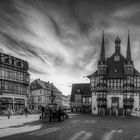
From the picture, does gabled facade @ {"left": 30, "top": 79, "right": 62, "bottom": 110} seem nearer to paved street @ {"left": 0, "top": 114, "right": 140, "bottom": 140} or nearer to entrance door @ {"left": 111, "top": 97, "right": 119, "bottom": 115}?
entrance door @ {"left": 111, "top": 97, "right": 119, "bottom": 115}

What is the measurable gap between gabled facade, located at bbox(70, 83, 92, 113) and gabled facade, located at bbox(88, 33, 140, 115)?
13331 mm

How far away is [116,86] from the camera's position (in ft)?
200

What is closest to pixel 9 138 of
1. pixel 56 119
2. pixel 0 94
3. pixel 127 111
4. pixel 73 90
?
pixel 56 119

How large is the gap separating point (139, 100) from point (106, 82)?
31.3 feet

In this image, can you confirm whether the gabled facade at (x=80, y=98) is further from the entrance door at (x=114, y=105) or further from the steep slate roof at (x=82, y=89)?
the entrance door at (x=114, y=105)

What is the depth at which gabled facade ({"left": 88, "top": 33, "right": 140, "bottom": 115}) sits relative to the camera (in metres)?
59.3

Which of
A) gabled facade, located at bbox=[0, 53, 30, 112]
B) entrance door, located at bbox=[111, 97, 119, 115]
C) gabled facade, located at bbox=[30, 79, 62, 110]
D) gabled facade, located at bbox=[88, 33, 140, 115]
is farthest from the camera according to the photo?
gabled facade, located at bbox=[30, 79, 62, 110]

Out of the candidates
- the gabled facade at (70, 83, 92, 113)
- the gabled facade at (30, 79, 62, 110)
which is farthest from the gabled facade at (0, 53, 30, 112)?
the gabled facade at (30, 79, 62, 110)

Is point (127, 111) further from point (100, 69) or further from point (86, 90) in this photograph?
point (86, 90)

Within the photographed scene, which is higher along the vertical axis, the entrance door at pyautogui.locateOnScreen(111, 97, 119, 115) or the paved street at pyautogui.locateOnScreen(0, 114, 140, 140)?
the paved street at pyautogui.locateOnScreen(0, 114, 140, 140)

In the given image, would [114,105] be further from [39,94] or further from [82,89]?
[39,94]

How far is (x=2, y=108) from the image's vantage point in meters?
51.8

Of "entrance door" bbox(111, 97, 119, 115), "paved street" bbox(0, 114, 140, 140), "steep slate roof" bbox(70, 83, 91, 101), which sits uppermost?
"steep slate roof" bbox(70, 83, 91, 101)

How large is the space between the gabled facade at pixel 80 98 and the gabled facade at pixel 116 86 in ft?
43.7
